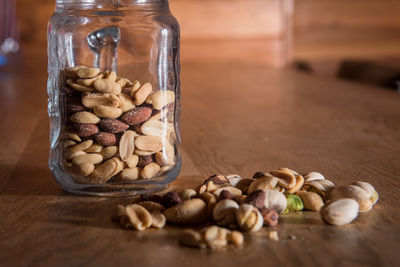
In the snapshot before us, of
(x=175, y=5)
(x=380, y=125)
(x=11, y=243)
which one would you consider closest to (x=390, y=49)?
(x=175, y=5)

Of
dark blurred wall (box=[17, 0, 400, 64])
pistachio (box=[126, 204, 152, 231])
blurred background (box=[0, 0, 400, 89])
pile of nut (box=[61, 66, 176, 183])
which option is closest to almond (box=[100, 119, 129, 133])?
pile of nut (box=[61, 66, 176, 183])

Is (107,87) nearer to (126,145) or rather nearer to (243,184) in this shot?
(126,145)

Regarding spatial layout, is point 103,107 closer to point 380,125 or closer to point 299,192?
point 299,192

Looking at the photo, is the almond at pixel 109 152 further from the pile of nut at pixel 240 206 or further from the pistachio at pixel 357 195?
the pistachio at pixel 357 195

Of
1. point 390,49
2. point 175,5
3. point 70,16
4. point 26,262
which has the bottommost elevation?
point 390,49

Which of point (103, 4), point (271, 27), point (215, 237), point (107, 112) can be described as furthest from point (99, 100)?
point (271, 27)

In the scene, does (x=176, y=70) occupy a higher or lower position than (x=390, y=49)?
higher

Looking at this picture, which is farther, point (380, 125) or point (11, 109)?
point (11, 109)
